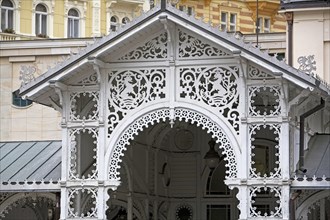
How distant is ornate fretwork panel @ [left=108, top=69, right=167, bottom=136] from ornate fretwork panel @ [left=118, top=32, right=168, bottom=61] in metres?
0.29

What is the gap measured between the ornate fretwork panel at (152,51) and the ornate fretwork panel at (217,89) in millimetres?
712

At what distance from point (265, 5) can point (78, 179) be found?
151 feet

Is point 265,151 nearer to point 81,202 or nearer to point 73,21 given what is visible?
point 81,202

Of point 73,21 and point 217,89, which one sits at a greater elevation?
point 73,21

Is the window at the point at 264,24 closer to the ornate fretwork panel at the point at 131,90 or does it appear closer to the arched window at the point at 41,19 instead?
the arched window at the point at 41,19

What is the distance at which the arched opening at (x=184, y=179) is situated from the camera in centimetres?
4128

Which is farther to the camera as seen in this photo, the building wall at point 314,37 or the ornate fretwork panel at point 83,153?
the building wall at point 314,37

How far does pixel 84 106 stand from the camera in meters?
37.0

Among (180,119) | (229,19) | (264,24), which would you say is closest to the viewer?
(180,119)

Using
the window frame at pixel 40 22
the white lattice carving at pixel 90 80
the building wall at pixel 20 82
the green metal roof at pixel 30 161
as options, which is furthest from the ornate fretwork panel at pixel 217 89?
the window frame at pixel 40 22

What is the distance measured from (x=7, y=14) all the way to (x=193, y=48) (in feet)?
129

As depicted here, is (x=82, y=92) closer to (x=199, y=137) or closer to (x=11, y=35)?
(x=199, y=137)

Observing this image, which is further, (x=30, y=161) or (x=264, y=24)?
(x=264, y=24)

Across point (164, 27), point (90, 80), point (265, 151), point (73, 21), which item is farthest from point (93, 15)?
point (164, 27)
